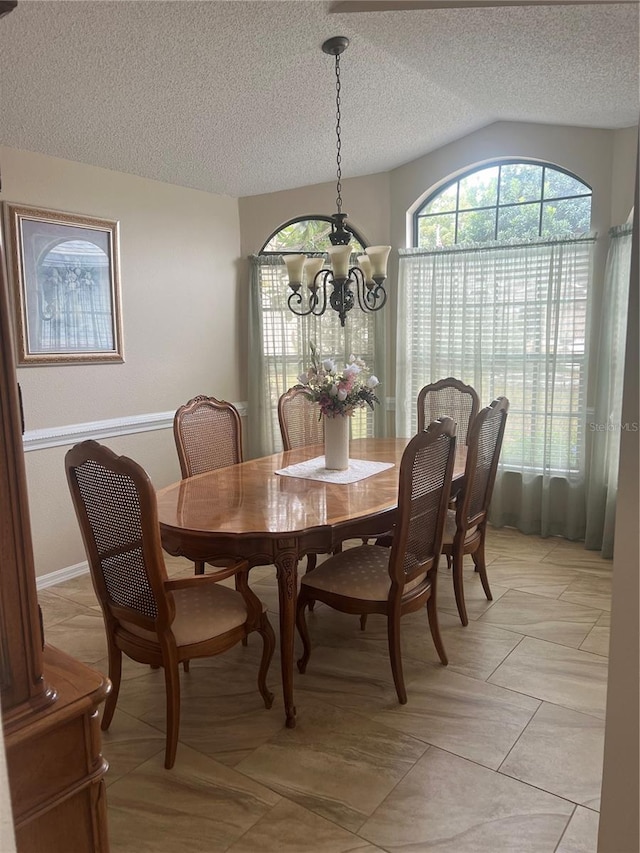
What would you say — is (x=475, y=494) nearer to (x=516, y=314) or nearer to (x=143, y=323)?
(x=516, y=314)

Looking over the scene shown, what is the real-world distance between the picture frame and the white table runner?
1517 mm

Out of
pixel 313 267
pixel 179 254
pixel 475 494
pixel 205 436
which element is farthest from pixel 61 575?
pixel 475 494

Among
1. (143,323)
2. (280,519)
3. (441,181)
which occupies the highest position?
(441,181)

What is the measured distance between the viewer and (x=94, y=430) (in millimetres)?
3781

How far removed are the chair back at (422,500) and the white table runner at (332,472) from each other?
50 centimetres

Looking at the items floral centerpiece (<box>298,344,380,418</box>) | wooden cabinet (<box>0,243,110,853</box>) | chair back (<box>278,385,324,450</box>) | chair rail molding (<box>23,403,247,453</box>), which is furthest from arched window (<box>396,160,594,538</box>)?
wooden cabinet (<box>0,243,110,853</box>)

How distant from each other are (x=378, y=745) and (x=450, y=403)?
2314 millimetres

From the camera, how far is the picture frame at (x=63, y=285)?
3318mm

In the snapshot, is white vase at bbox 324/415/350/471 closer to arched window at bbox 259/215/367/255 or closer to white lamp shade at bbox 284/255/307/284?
white lamp shade at bbox 284/255/307/284

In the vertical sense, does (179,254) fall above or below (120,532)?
above

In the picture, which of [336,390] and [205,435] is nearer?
[336,390]

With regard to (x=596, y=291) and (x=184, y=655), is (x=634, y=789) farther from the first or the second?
(x=596, y=291)

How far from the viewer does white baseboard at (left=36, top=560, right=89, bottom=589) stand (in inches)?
142

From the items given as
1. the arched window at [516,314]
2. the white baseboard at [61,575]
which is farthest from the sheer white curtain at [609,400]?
the white baseboard at [61,575]
